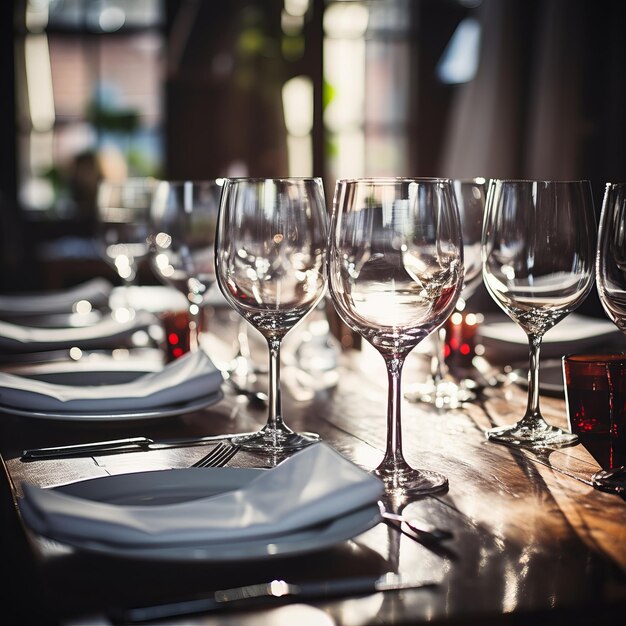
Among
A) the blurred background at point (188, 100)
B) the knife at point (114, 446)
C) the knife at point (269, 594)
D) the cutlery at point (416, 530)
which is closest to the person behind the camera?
the knife at point (269, 594)

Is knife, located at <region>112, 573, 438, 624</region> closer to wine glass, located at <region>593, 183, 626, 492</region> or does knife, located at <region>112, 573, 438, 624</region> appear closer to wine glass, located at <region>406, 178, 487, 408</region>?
wine glass, located at <region>593, 183, 626, 492</region>

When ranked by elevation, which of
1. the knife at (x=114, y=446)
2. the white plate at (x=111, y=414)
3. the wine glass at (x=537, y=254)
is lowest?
the knife at (x=114, y=446)

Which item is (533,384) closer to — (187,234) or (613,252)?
(613,252)

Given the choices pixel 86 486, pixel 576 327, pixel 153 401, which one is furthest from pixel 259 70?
pixel 86 486

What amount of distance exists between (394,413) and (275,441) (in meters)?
0.17

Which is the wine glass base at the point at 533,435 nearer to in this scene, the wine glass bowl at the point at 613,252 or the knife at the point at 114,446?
the wine glass bowl at the point at 613,252

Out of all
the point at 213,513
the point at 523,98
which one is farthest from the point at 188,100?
the point at 213,513

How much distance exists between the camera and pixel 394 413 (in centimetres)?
81

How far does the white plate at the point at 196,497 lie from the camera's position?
1.91 feet

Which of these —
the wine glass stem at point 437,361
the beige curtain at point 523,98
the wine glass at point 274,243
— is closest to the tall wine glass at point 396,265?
the wine glass at point 274,243

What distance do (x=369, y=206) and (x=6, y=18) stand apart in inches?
248

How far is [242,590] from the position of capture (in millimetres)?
562

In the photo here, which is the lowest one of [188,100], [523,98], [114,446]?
[114,446]

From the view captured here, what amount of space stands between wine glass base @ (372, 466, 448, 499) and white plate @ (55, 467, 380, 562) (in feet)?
0.40
